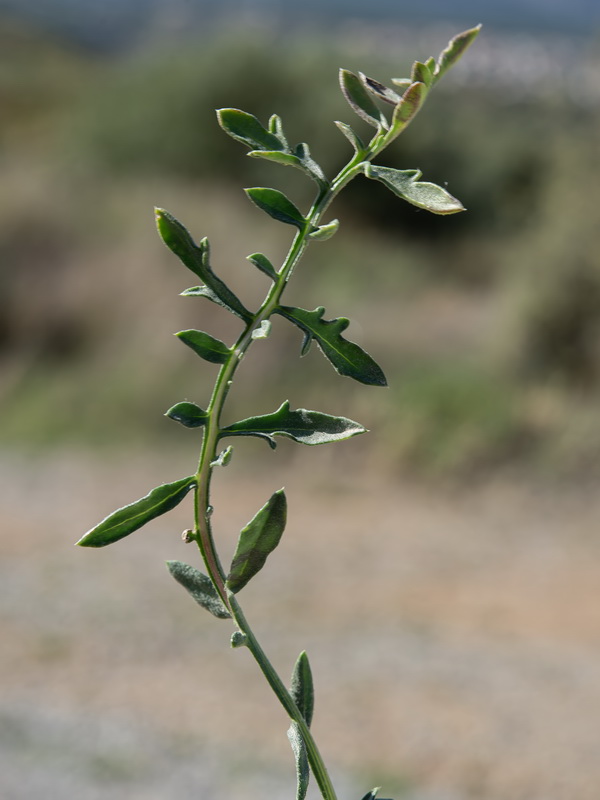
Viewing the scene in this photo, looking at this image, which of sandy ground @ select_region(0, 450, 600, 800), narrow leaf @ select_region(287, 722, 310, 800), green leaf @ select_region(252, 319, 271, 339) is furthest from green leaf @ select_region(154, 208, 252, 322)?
sandy ground @ select_region(0, 450, 600, 800)

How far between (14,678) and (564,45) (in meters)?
17.5

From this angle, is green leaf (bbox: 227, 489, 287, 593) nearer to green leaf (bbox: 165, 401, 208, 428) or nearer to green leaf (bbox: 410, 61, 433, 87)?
green leaf (bbox: 165, 401, 208, 428)

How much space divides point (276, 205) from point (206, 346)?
0.09 m

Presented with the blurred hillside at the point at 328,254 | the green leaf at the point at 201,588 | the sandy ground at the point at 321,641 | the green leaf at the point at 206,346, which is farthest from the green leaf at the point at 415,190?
the blurred hillside at the point at 328,254

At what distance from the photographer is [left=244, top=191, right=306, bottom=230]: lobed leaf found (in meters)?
0.61

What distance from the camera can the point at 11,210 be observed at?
13820 millimetres

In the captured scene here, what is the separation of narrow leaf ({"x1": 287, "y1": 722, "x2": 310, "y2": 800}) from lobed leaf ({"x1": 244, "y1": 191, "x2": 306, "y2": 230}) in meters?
0.29

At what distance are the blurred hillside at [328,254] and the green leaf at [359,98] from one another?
8826 millimetres

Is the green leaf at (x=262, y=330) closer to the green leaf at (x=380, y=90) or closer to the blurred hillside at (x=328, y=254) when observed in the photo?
the green leaf at (x=380, y=90)

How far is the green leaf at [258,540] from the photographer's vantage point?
2.07ft

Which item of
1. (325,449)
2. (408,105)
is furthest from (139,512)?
(325,449)

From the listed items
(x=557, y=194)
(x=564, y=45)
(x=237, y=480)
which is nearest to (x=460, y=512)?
(x=237, y=480)

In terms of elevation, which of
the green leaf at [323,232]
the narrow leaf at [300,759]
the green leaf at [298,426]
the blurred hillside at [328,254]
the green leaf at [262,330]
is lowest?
the narrow leaf at [300,759]

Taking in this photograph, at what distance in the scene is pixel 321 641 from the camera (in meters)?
7.07
